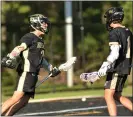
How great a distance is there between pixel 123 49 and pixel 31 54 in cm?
148

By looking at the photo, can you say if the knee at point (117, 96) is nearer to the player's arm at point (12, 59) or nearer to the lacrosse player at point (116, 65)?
the lacrosse player at point (116, 65)

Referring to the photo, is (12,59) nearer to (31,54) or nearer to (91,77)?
(31,54)

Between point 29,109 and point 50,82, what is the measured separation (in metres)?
7.46

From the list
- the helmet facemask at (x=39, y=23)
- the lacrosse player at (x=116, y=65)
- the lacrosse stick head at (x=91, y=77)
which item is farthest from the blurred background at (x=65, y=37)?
the lacrosse player at (x=116, y=65)

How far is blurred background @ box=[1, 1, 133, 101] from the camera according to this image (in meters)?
18.5

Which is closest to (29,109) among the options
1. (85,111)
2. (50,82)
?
(85,111)

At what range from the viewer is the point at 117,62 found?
812cm

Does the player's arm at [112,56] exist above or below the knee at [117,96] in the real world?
above

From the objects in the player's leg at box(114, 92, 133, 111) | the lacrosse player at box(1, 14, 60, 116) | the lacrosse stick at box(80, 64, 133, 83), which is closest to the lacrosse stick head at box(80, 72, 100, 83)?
the lacrosse stick at box(80, 64, 133, 83)

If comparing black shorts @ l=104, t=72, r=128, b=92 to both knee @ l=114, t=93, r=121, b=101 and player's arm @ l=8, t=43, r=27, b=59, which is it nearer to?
knee @ l=114, t=93, r=121, b=101

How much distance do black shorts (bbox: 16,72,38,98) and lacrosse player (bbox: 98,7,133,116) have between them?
1.17 m

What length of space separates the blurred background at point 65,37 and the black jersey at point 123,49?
9.13m

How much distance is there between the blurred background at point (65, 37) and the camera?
18.5 m

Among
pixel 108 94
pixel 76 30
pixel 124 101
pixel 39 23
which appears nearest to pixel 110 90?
pixel 108 94
